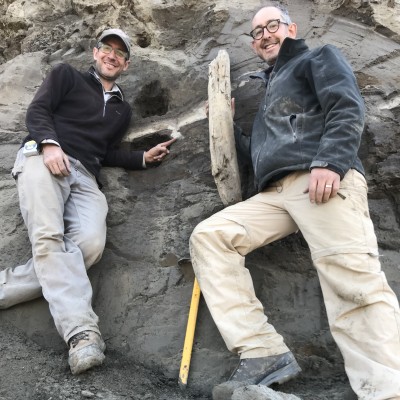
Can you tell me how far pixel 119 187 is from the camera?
3.96 metres

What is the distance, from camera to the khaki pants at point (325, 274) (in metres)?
2.41

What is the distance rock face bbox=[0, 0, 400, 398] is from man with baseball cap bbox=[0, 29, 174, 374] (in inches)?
7.2

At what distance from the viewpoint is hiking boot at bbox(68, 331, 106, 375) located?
2.71 m

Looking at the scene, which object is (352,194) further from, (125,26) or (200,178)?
(125,26)

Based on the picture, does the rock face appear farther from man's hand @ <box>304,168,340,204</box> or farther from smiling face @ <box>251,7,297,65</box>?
man's hand @ <box>304,168,340,204</box>

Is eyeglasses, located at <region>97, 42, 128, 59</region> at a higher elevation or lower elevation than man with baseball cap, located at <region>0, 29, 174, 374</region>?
higher

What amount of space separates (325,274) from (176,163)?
177 cm

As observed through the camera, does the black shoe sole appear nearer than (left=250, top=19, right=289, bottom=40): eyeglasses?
Yes

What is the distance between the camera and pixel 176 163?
4.07 metres

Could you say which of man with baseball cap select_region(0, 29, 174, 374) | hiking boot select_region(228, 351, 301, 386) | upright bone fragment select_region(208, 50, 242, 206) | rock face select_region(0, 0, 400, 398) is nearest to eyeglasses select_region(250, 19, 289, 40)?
upright bone fragment select_region(208, 50, 242, 206)

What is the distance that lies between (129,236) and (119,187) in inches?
18.9

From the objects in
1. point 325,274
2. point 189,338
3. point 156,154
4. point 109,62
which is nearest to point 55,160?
point 156,154

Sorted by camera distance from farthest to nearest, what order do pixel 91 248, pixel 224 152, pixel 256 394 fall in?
pixel 224 152 → pixel 91 248 → pixel 256 394

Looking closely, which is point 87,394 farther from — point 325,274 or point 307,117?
point 307,117
